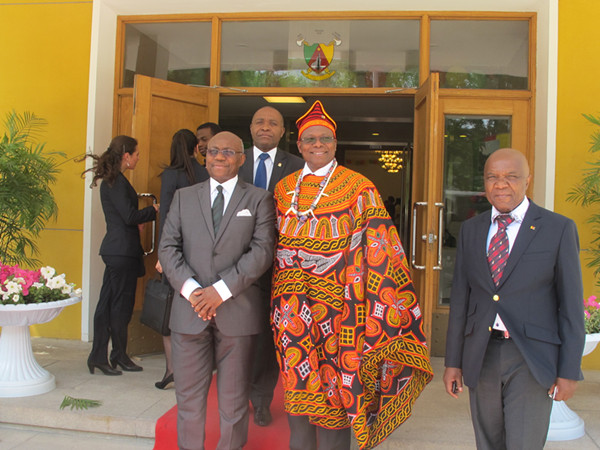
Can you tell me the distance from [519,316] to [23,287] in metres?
3.48

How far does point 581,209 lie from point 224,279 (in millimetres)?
3583

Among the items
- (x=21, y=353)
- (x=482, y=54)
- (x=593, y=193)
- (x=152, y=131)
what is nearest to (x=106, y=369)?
(x=21, y=353)

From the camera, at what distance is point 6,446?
11.6ft

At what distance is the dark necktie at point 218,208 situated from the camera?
116 inches

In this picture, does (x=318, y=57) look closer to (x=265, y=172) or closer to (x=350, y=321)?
(x=265, y=172)

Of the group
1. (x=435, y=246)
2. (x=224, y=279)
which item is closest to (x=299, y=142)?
(x=224, y=279)

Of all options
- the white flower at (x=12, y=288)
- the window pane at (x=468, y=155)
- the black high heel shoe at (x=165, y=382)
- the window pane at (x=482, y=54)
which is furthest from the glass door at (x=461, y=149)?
the white flower at (x=12, y=288)

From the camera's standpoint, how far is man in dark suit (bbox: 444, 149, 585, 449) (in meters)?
2.18

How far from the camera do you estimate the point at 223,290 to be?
2.80m

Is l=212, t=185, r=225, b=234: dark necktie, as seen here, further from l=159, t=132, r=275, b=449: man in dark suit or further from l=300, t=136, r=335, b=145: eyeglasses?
l=300, t=136, r=335, b=145: eyeglasses

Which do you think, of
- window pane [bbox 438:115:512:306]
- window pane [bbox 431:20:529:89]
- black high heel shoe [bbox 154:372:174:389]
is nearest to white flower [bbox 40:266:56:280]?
black high heel shoe [bbox 154:372:174:389]

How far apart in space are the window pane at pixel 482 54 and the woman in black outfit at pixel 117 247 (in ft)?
9.94

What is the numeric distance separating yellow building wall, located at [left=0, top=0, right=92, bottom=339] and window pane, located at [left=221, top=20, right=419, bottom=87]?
1.50 metres

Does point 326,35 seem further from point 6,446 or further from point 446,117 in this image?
point 6,446
